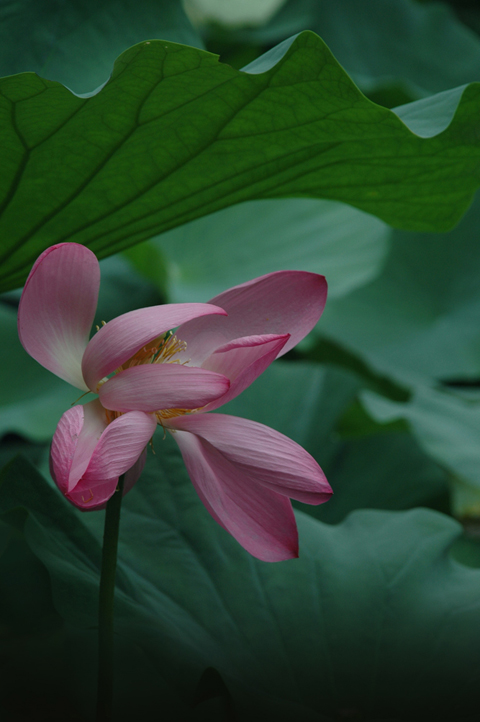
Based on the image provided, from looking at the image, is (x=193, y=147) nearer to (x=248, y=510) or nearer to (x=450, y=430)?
(x=248, y=510)

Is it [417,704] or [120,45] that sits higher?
[120,45]

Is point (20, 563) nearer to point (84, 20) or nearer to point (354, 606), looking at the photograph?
point (354, 606)

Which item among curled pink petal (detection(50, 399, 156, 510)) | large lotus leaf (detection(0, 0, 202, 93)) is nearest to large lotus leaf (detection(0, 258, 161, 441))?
large lotus leaf (detection(0, 0, 202, 93))

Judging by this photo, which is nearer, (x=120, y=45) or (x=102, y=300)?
(x=120, y=45)

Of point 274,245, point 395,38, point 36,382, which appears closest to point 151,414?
point 36,382

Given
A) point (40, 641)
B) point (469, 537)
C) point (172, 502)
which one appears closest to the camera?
point (40, 641)

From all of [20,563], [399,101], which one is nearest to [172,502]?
[20,563]

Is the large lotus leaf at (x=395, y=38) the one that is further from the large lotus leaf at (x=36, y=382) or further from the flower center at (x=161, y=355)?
the flower center at (x=161, y=355)

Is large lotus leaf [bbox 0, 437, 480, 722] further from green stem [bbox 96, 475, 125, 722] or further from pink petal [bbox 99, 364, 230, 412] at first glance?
pink petal [bbox 99, 364, 230, 412]

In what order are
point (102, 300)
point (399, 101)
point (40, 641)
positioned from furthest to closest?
point (399, 101) → point (102, 300) → point (40, 641)
